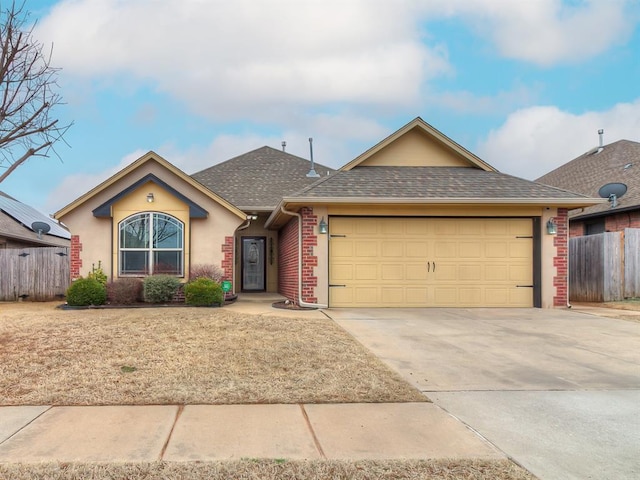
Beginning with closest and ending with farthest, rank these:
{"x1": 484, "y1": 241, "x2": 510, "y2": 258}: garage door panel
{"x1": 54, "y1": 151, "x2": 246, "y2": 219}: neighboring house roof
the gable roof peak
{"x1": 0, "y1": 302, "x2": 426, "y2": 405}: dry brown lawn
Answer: {"x1": 0, "y1": 302, "x2": 426, "y2": 405}: dry brown lawn < {"x1": 484, "y1": 241, "x2": 510, "y2": 258}: garage door panel < {"x1": 54, "y1": 151, "x2": 246, "y2": 219}: neighboring house roof < the gable roof peak

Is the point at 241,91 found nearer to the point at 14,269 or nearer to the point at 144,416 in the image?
the point at 14,269

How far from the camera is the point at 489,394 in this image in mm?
4949

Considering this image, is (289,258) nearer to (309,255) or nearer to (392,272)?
(309,255)

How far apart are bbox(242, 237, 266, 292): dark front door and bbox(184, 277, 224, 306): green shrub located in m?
6.48

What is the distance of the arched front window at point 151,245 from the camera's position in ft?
43.7

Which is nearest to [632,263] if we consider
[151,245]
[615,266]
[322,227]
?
[615,266]

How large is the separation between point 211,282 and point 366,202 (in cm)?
464

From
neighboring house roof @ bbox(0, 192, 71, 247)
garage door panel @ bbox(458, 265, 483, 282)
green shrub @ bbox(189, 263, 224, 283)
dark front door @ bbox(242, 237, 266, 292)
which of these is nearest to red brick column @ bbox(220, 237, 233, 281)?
green shrub @ bbox(189, 263, 224, 283)

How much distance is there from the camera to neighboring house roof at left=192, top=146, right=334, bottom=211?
58.7 ft

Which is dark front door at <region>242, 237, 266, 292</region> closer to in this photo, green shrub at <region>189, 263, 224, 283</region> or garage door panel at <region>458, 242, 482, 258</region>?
green shrub at <region>189, 263, 224, 283</region>

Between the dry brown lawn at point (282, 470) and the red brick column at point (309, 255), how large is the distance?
871 centimetres

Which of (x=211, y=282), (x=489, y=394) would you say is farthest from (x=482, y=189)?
(x=489, y=394)

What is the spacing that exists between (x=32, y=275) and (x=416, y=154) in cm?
1310

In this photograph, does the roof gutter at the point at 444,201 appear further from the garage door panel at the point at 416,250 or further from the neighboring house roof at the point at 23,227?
the neighboring house roof at the point at 23,227
